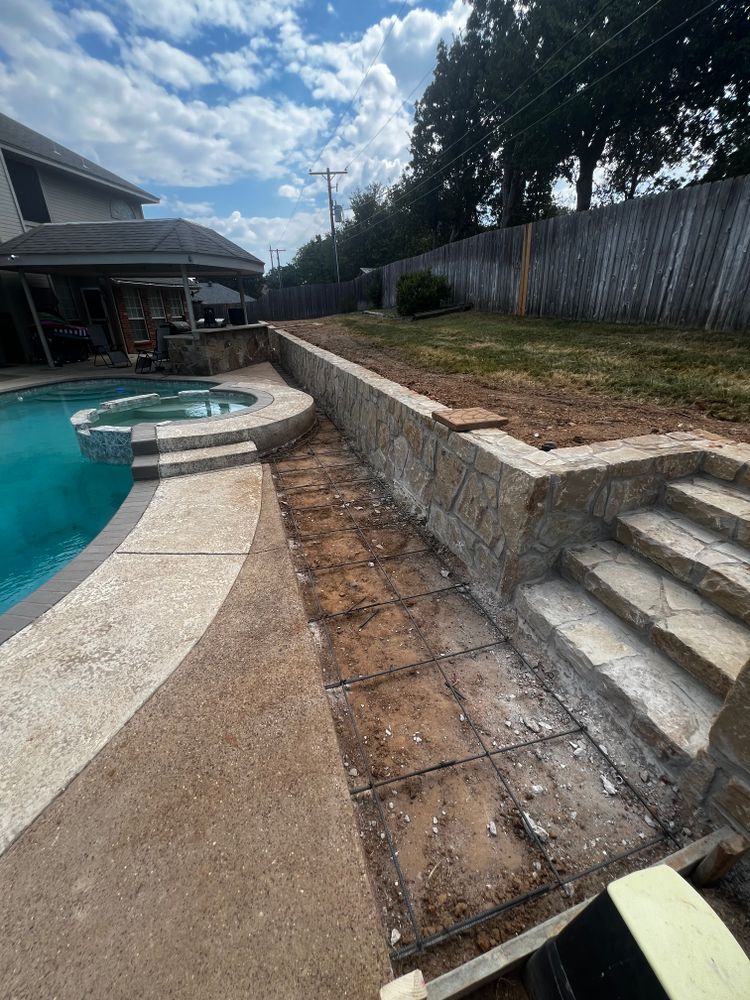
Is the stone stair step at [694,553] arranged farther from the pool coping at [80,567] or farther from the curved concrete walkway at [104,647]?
the pool coping at [80,567]

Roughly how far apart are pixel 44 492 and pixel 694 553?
6.58 m

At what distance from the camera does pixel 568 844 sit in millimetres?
1570

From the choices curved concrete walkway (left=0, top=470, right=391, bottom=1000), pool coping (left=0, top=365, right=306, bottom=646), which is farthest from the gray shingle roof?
curved concrete walkway (left=0, top=470, right=391, bottom=1000)

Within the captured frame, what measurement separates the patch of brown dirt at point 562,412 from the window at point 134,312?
44.9 ft

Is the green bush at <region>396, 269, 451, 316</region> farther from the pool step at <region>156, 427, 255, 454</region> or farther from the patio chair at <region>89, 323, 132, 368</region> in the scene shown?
the pool step at <region>156, 427, 255, 454</region>

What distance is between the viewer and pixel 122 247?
28.9ft

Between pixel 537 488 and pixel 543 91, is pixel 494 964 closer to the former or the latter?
pixel 537 488

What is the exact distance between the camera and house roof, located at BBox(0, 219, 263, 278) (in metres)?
8.73

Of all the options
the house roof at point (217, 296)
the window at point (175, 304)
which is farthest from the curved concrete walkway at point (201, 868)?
the house roof at point (217, 296)

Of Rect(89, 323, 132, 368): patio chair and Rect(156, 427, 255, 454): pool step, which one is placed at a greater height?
Rect(89, 323, 132, 368): patio chair

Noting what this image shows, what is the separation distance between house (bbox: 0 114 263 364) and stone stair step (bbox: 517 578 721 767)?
9645mm

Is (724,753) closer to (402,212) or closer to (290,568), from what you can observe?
(290,568)

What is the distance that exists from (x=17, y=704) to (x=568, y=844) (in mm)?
2329

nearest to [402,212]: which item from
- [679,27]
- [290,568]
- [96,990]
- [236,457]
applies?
[679,27]
